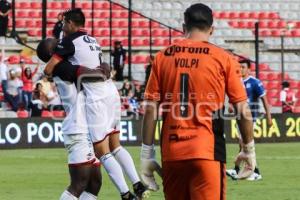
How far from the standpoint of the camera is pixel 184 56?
7.78m

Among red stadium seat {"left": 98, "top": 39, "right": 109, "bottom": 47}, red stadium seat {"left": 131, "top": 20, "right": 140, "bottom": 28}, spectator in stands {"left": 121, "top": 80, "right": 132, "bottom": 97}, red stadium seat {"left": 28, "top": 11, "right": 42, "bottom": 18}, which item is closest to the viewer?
spectator in stands {"left": 121, "top": 80, "right": 132, "bottom": 97}

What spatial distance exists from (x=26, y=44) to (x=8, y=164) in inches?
551

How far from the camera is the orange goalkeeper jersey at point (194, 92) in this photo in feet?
25.5

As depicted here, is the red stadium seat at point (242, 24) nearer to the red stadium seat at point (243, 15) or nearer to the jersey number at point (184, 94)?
the red stadium seat at point (243, 15)

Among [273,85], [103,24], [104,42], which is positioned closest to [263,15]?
[273,85]

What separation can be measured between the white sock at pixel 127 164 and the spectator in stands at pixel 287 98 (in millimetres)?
21862

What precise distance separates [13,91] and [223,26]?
44.8 ft

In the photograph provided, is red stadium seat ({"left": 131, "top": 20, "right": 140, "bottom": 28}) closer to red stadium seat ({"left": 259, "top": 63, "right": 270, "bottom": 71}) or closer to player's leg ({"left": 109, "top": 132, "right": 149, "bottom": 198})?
red stadium seat ({"left": 259, "top": 63, "right": 270, "bottom": 71})

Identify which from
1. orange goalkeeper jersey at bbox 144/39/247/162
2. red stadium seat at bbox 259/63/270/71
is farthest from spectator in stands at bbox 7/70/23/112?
orange goalkeeper jersey at bbox 144/39/247/162

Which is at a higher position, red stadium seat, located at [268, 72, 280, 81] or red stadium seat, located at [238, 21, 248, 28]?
red stadium seat, located at [238, 21, 248, 28]

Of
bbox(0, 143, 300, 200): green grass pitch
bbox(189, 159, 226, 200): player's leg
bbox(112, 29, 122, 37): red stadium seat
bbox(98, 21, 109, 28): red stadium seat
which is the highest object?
bbox(98, 21, 109, 28): red stadium seat

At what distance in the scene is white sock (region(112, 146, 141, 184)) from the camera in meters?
A: 12.2

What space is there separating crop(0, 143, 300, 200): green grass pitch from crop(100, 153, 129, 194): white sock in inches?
79.7

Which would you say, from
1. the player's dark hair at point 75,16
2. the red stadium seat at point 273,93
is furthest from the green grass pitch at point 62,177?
the red stadium seat at point 273,93
